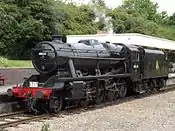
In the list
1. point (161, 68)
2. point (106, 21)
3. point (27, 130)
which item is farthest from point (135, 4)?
point (27, 130)

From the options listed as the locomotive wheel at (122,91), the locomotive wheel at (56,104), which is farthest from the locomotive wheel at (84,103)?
the locomotive wheel at (122,91)

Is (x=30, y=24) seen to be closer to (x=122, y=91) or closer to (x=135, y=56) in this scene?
(x=135, y=56)

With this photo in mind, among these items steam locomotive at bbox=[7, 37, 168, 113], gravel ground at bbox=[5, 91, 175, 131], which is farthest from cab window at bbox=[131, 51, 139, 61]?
gravel ground at bbox=[5, 91, 175, 131]

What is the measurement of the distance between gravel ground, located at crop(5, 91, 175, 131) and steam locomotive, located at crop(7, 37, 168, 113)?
95 cm

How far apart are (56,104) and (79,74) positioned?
5.59ft

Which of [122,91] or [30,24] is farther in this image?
[30,24]

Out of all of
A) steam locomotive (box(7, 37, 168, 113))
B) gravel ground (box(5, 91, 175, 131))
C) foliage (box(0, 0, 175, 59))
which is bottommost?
gravel ground (box(5, 91, 175, 131))

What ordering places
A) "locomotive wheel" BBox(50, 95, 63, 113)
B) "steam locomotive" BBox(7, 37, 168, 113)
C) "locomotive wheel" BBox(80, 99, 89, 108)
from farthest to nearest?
1. "locomotive wheel" BBox(80, 99, 89, 108)
2. "steam locomotive" BBox(7, 37, 168, 113)
3. "locomotive wheel" BBox(50, 95, 63, 113)

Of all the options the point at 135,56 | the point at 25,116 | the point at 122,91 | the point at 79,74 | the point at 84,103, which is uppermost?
the point at 135,56

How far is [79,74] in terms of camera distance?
53.4 ft

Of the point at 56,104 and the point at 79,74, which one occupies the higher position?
the point at 79,74

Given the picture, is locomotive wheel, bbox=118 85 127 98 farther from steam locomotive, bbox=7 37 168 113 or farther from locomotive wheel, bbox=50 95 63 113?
locomotive wheel, bbox=50 95 63 113

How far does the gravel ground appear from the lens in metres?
12.0

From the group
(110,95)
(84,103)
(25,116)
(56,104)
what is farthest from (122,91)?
(25,116)
